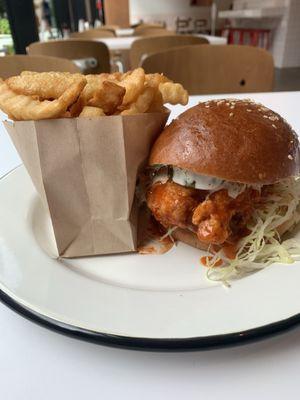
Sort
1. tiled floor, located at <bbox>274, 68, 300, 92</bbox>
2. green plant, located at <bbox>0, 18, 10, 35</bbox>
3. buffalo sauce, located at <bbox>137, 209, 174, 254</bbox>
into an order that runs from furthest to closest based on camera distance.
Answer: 1. tiled floor, located at <bbox>274, 68, 300, 92</bbox>
2. green plant, located at <bbox>0, 18, 10, 35</bbox>
3. buffalo sauce, located at <bbox>137, 209, 174, 254</bbox>

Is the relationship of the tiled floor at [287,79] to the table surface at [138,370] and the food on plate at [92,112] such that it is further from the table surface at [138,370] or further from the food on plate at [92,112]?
the table surface at [138,370]

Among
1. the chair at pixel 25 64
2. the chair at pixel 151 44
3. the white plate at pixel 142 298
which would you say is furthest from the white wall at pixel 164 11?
the white plate at pixel 142 298

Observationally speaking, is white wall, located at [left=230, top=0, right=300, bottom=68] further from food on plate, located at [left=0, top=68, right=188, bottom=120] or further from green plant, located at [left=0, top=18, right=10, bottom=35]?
food on plate, located at [left=0, top=68, right=188, bottom=120]

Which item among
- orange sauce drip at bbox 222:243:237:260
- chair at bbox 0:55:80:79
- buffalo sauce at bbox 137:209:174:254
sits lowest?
buffalo sauce at bbox 137:209:174:254

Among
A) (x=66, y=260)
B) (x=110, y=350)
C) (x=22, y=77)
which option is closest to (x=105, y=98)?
(x=22, y=77)

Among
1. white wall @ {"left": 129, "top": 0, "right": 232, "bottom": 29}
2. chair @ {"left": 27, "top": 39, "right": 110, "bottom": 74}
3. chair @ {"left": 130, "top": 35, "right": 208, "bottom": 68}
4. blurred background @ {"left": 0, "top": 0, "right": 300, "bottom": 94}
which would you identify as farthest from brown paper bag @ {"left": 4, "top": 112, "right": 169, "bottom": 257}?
white wall @ {"left": 129, "top": 0, "right": 232, "bottom": 29}

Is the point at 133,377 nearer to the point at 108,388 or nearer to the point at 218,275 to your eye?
the point at 108,388
